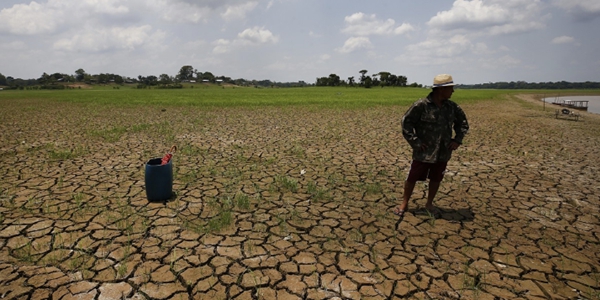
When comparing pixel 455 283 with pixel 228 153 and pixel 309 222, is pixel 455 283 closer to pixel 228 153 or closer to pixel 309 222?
pixel 309 222

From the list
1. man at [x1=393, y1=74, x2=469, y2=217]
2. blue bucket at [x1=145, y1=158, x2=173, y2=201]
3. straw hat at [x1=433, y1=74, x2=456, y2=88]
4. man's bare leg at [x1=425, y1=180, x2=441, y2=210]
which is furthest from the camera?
blue bucket at [x1=145, y1=158, x2=173, y2=201]

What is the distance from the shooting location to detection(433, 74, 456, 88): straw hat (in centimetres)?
394

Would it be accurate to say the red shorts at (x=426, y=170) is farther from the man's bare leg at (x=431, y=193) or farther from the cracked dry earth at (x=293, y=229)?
the cracked dry earth at (x=293, y=229)

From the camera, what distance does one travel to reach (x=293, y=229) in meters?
4.28

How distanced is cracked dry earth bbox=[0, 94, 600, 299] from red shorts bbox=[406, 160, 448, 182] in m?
0.64

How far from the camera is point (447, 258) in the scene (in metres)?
3.62

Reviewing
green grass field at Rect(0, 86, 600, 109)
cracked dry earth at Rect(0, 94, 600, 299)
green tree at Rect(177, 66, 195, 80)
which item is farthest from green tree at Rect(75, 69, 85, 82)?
cracked dry earth at Rect(0, 94, 600, 299)

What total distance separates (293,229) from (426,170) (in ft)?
6.53

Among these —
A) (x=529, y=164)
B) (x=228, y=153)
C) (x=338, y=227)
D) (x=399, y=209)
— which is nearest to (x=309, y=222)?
(x=338, y=227)

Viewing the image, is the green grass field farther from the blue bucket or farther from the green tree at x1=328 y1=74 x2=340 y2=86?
the green tree at x1=328 y1=74 x2=340 y2=86

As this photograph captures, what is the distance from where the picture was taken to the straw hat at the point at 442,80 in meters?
3.94

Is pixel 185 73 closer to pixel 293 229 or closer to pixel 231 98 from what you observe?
pixel 231 98

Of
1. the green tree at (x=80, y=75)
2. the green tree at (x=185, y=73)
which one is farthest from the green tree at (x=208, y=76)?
the green tree at (x=80, y=75)

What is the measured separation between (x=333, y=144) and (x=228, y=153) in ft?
10.6
